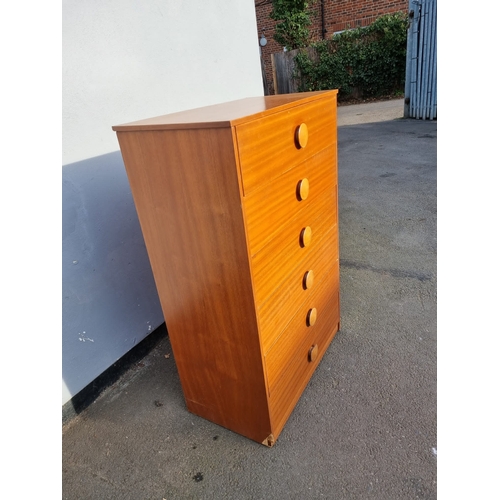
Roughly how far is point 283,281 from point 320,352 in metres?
0.82

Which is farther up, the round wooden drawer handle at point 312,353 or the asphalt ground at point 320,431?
the round wooden drawer handle at point 312,353

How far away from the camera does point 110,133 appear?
203 cm

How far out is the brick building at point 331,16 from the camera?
11.6 m

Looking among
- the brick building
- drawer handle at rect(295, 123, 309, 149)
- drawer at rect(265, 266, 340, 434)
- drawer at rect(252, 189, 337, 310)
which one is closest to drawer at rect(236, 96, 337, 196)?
drawer handle at rect(295, 123, 309, 149)

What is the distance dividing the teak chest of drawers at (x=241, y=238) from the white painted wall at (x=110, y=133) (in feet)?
1.89

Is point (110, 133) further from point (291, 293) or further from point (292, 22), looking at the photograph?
point (292, 22)

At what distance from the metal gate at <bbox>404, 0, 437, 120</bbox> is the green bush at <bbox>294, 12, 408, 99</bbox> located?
12.4ft

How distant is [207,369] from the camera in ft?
5.90

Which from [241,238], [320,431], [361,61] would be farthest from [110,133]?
[361,61]

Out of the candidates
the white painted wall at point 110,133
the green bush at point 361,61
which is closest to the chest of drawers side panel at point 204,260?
the white painted wall at point 110,133

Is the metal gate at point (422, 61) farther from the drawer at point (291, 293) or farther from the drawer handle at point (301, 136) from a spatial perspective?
the drawer handle at point (301, 136)

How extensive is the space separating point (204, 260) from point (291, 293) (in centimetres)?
48

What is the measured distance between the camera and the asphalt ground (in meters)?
1.63
